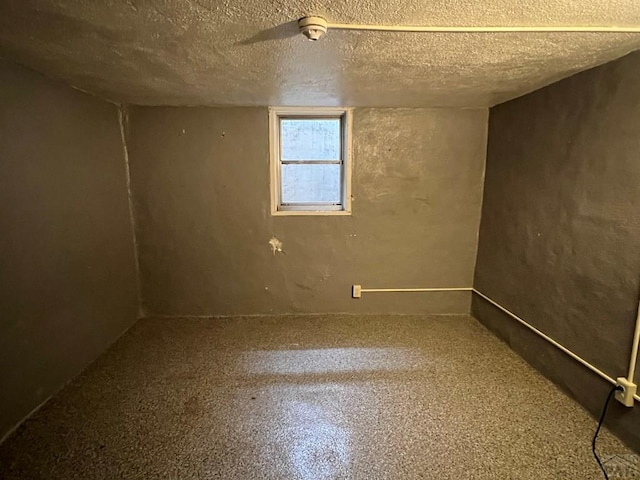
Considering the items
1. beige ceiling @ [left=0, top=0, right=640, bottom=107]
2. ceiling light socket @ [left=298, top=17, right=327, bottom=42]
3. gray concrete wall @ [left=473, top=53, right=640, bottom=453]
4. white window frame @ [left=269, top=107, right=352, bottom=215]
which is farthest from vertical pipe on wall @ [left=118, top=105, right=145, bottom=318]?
gray concrete wall @ [left=473, top=53, right=640, bottom=453]

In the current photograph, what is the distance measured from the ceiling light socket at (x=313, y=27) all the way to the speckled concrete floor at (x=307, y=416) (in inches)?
69.1

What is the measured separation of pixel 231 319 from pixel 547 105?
2.80 m

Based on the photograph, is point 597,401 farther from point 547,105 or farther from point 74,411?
point 74,411

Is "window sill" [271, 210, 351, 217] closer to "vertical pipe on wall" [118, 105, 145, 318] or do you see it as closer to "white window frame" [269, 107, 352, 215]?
"white window frame" [269, 107, 352, 215]

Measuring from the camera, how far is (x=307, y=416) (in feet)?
5.93

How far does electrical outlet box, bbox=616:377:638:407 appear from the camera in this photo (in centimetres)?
158

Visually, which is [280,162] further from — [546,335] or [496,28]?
[546,335]

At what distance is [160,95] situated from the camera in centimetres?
242

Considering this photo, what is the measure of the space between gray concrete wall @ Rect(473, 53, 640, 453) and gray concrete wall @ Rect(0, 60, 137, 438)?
290 cm

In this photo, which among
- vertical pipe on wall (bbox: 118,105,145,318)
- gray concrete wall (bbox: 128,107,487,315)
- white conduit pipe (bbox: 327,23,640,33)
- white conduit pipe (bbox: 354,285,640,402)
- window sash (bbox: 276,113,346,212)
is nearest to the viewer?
white conduit pipe (bbox: 327,23,640,33)

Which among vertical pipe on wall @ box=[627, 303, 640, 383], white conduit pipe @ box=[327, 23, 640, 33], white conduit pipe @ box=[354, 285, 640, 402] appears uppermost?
white conduit pipe @ box=[327, 23, 640, 33]

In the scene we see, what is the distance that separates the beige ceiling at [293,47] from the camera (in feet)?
4.01

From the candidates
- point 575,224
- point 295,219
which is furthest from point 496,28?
point 295,219

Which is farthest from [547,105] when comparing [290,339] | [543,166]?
[290,339]
